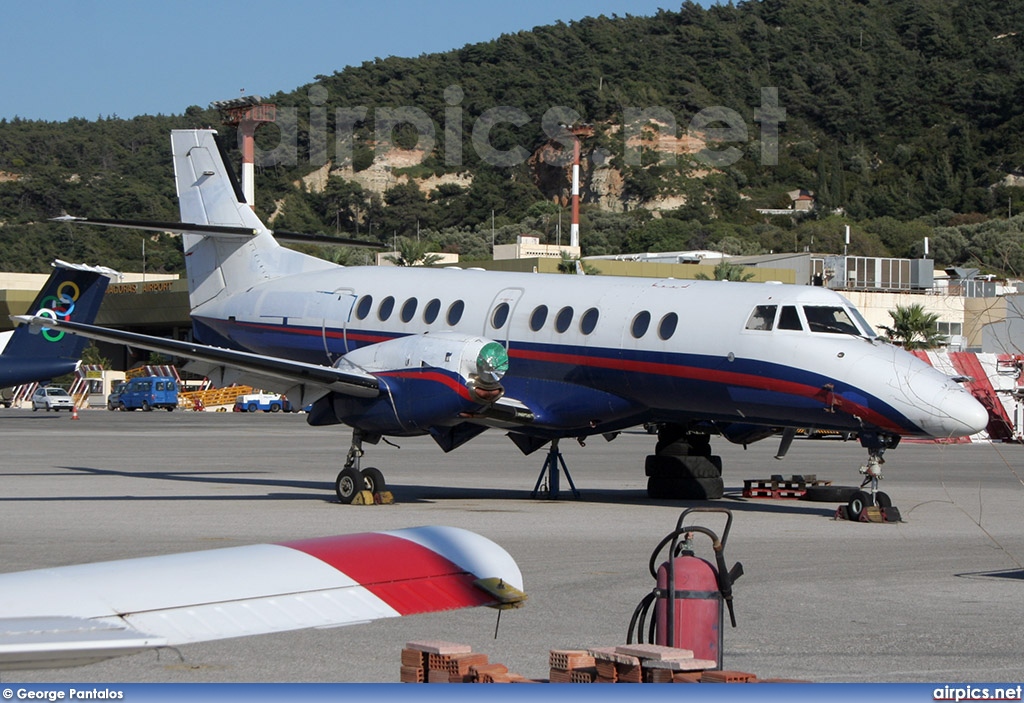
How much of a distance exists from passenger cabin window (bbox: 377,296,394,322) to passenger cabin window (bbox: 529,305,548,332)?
2601 millimetres

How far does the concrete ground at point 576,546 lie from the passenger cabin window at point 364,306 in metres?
2.88

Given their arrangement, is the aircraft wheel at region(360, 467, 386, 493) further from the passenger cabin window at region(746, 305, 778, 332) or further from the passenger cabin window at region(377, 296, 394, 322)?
the passenger cabin window at region(746, 305, 778, 332)

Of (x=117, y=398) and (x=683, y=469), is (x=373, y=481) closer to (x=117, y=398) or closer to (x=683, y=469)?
(x=683, y=469)

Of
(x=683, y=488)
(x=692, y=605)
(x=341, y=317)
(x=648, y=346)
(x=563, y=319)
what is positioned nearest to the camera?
(x=692, y=605)

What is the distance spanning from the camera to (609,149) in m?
184

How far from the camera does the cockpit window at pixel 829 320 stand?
17094 mm

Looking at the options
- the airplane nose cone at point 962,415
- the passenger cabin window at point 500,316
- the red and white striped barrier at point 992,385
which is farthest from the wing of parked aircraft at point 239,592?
the red and white striped barrier at point 992,385

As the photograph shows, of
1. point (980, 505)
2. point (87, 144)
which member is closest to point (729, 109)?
point (87, 144)

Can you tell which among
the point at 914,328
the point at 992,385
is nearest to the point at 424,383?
the point at 992,385

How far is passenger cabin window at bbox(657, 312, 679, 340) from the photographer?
17.8 meters

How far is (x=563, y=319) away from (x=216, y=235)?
303 inches

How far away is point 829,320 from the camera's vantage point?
17172 millimetres

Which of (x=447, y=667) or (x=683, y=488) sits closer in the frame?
(x=447, y=667)

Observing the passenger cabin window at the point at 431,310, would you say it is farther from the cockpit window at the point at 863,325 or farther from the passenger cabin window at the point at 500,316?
the cockpit window at the point at 863,325
